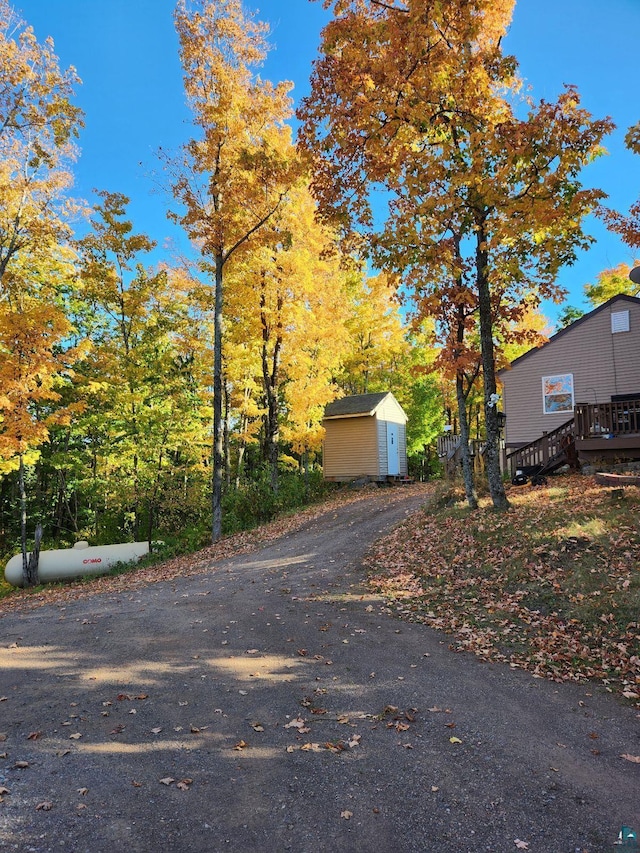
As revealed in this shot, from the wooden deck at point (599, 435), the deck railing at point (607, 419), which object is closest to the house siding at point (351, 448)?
the wooden deck at point (599, 435)

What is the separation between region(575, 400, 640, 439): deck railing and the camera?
13841 millimetres

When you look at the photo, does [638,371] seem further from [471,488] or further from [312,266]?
[312,266]

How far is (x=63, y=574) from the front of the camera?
15312 mm

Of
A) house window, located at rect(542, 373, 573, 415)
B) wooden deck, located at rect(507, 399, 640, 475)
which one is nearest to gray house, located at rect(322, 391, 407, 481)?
house window, located at rect(542, 373, 573, 415)

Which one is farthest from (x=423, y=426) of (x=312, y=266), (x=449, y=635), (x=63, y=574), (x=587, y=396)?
(x=449, y=635)

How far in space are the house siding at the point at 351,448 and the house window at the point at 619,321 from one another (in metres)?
10.1

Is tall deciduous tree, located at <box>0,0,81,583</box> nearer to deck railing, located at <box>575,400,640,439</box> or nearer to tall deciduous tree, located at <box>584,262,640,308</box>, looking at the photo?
deck railing, located at <box>575,400,640,439</box>

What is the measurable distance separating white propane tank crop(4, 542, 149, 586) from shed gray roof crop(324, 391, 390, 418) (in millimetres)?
11078

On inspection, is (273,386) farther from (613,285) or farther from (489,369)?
(613,285)

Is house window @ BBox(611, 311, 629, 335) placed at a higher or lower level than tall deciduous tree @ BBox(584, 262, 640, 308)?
lower

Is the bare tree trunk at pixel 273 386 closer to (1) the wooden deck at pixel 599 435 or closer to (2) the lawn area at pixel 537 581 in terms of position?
(2) the lawn area at pixel 537 581

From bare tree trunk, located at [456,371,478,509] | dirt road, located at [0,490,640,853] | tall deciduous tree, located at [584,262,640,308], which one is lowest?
dirt road, located at [0,490,640,853]

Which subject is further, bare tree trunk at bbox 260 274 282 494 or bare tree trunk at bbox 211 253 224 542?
bare tree trunk at bbox 260 274 282 494

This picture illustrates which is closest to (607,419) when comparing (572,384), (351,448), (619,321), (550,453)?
(550,453)
